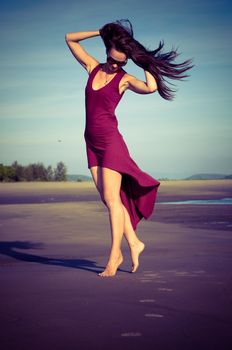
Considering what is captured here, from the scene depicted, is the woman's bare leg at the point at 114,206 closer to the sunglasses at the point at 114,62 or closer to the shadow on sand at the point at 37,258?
the shadow on sand at the point at 37,258

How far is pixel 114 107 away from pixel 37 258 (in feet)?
6.11

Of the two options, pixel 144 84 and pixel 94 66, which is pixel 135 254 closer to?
pixel 144 84

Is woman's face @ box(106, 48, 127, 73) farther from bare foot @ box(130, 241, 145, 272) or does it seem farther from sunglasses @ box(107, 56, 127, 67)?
bare foot @ box(130, 241, 145, 272)

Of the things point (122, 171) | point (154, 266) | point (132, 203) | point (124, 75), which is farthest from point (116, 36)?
point (154, 266)

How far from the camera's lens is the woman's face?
4.39 m

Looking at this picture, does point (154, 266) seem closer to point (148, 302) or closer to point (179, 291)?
point (179, 291)

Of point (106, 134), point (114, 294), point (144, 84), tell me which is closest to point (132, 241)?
point (106, 134)

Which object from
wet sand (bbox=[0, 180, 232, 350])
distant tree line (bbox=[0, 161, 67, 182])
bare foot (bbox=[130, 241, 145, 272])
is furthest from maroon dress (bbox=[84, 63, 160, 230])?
distant tree line (bbox=[0, 161, 67, 182])

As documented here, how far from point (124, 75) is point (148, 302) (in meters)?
2.09

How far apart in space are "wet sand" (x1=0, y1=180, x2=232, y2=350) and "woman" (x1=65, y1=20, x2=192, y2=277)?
1.65 feet

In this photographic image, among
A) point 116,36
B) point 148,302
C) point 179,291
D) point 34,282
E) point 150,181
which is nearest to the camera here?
point 148,302

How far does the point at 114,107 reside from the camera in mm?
4449

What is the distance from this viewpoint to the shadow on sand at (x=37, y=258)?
4730 millimetres

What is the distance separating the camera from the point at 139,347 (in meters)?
2.35
